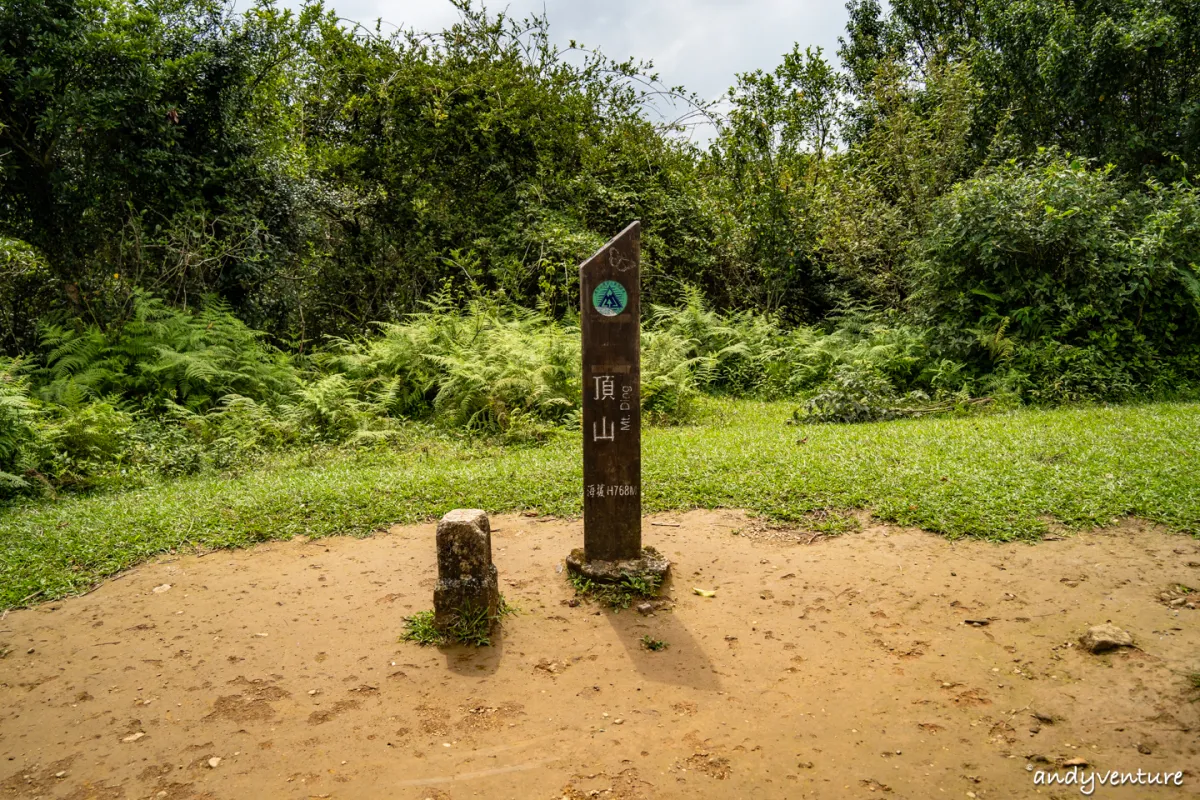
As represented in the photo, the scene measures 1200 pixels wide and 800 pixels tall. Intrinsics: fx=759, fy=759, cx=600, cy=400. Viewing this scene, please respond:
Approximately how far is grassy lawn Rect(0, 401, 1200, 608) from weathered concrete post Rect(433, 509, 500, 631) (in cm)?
202

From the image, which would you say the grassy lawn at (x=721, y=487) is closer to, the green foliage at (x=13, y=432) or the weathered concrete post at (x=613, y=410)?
the green foliage at (x=13, y=432)

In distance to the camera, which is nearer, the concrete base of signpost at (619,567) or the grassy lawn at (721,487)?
the concrete base of signpost at (619,567)

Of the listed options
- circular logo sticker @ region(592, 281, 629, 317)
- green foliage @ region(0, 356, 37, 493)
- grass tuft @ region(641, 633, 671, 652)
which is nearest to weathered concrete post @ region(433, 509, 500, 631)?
grass tuft @ region(641, 633, 671, 652)

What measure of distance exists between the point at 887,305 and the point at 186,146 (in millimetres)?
12353

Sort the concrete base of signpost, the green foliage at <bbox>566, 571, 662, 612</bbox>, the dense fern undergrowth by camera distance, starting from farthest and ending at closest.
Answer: the dense fern undergrowth, the concrete base of signpost, the green foliage at <bbox>566, 571, 662, 612</bbox>

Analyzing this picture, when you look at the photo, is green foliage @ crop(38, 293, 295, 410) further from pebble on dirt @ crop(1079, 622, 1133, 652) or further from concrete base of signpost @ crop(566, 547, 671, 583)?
pebble on dirt @ crop(1079, 622, 1133, 652)

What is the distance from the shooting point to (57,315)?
10578mm

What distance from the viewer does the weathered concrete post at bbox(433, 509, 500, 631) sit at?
174 inches

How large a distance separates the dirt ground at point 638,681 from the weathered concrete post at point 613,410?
1.20 feet

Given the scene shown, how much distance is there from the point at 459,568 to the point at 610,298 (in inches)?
75.6

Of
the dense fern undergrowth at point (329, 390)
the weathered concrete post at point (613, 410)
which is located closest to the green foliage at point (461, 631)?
the weathered concrete post at point (613, 410)

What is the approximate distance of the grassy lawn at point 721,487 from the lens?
223 inches

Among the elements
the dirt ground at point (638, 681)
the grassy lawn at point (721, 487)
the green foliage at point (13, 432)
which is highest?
the green foliage at point (13, 432)

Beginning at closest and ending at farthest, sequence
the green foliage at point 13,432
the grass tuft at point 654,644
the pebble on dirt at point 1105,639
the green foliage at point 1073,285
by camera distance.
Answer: the pebble on dirt at point 1105,639 < the grass tuft at point 654,644 < the green foliage at point 13,432 < the green foliage at point 1073,285
